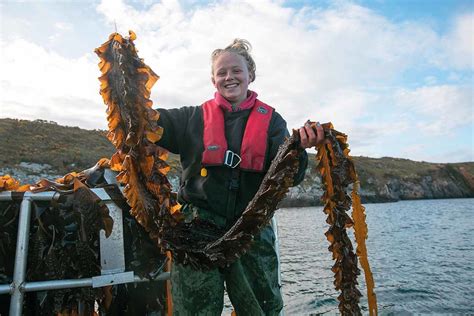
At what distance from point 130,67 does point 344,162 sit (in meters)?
1.71

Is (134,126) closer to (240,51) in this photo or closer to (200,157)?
(200,157)

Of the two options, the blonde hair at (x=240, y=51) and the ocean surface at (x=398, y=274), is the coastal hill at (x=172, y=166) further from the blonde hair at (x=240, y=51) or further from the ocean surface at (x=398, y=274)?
the ocean surface at (x=398, y=274)

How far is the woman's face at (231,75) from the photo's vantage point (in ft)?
11.7

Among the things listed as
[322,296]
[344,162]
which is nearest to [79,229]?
[344,162]

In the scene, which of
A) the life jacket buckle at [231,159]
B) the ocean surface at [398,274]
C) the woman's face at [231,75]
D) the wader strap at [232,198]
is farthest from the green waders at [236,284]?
the ocean surface at [398,274]

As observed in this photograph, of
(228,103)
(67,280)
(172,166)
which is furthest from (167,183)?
(172,166)

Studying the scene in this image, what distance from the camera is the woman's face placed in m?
3.58

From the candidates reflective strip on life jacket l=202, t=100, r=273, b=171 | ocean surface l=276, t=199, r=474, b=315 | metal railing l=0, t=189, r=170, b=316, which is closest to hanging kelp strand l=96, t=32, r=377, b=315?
reflective strip on life jacket l=202, t=100, r=273, b=171

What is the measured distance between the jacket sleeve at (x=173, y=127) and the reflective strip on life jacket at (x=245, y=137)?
0.75ft

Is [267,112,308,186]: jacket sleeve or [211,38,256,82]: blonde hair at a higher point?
[211,38,256,82]: blonde hair

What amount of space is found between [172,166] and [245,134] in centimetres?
798

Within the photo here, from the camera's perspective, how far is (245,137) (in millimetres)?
3451

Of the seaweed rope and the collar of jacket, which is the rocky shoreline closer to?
the collar of jacket

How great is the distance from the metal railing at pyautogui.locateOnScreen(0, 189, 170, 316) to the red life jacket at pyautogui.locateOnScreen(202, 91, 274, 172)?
44.0 inches
